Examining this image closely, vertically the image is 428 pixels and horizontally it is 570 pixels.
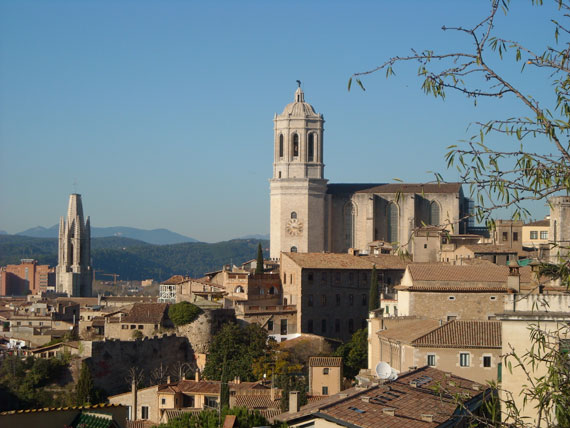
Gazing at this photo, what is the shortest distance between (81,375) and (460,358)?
65.0 ft

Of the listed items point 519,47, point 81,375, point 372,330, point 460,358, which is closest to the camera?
point 519,47

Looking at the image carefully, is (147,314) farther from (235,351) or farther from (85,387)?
(85,387)

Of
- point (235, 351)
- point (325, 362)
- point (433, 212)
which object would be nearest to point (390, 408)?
point (325, 362)

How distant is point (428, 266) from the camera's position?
1748 inches

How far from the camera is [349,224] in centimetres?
8844

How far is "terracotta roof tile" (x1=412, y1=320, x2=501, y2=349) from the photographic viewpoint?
3271 centimetres

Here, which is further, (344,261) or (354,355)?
(344,261)

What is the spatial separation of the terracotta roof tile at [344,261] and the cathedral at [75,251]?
9612cm

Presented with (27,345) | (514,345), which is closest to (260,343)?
(27,345)

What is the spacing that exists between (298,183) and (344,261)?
84.9 feet

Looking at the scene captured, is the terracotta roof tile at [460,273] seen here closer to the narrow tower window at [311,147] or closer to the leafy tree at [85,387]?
the leafy tree at [85,387]

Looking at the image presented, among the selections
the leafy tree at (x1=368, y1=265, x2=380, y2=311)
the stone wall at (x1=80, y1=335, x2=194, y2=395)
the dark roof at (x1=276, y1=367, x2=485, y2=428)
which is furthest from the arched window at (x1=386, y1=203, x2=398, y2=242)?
the dark roof at (x1=276, y1=367, x2=485, y2=428)

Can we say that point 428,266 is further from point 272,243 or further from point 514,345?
point 272,243

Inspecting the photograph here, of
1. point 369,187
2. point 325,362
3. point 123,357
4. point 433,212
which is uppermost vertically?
point 369,187
